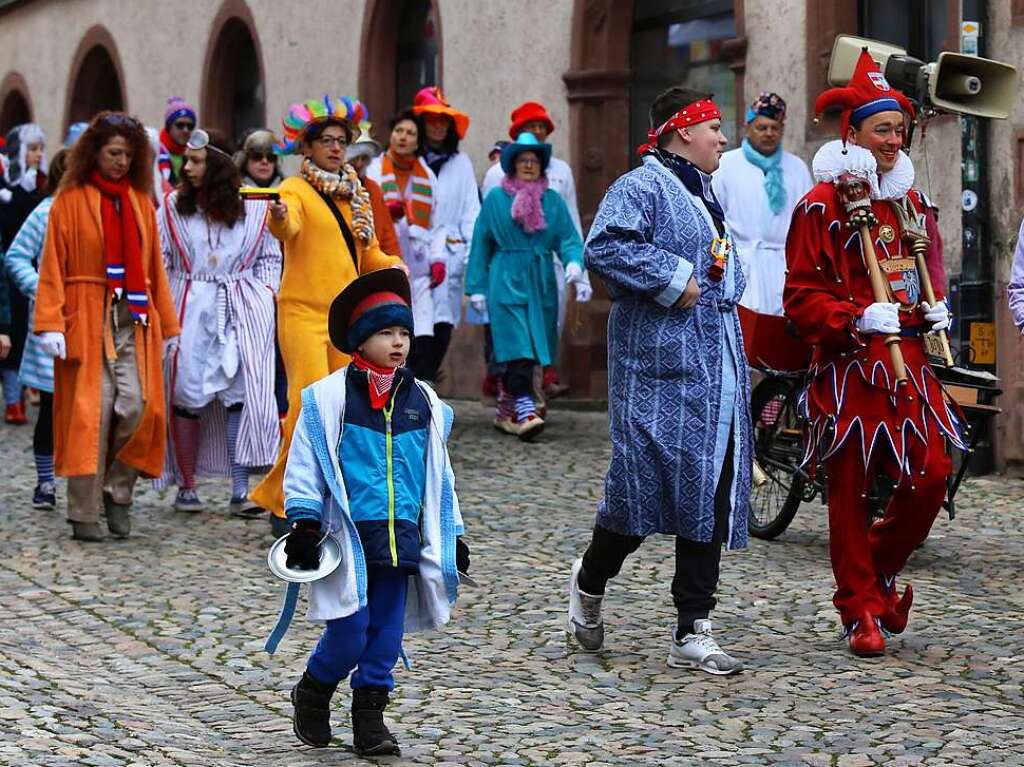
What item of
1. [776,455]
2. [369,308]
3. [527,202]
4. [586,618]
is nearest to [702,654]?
[586,618]

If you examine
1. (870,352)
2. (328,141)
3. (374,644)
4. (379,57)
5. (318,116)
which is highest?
(379,57)

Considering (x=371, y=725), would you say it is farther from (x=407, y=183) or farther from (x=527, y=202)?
(x=407, y=183)

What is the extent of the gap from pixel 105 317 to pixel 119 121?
89 cm

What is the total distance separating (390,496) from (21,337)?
10.0m

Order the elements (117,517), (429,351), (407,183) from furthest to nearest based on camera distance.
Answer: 1. (429,351)
2. (407,183)
3. (117,517)

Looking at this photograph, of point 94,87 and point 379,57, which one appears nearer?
point 379,57

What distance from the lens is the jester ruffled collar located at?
29.8 ft

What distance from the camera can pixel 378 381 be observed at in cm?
574

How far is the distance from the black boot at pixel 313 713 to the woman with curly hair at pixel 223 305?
467 cm

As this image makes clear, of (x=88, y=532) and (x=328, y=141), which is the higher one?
(x=328, y=141)

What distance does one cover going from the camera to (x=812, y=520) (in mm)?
10227

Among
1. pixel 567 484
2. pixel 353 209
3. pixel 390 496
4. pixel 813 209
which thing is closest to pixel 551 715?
pixel 390 496

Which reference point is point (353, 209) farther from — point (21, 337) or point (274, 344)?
point (21, 337)

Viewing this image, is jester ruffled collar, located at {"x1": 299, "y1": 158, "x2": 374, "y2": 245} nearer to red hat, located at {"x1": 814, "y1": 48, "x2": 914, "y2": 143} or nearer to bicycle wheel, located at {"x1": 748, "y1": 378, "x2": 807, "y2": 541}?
bicycle wheel, located at {"x1": 748, "y1": 378, "x2": 807, "y2": 541}
